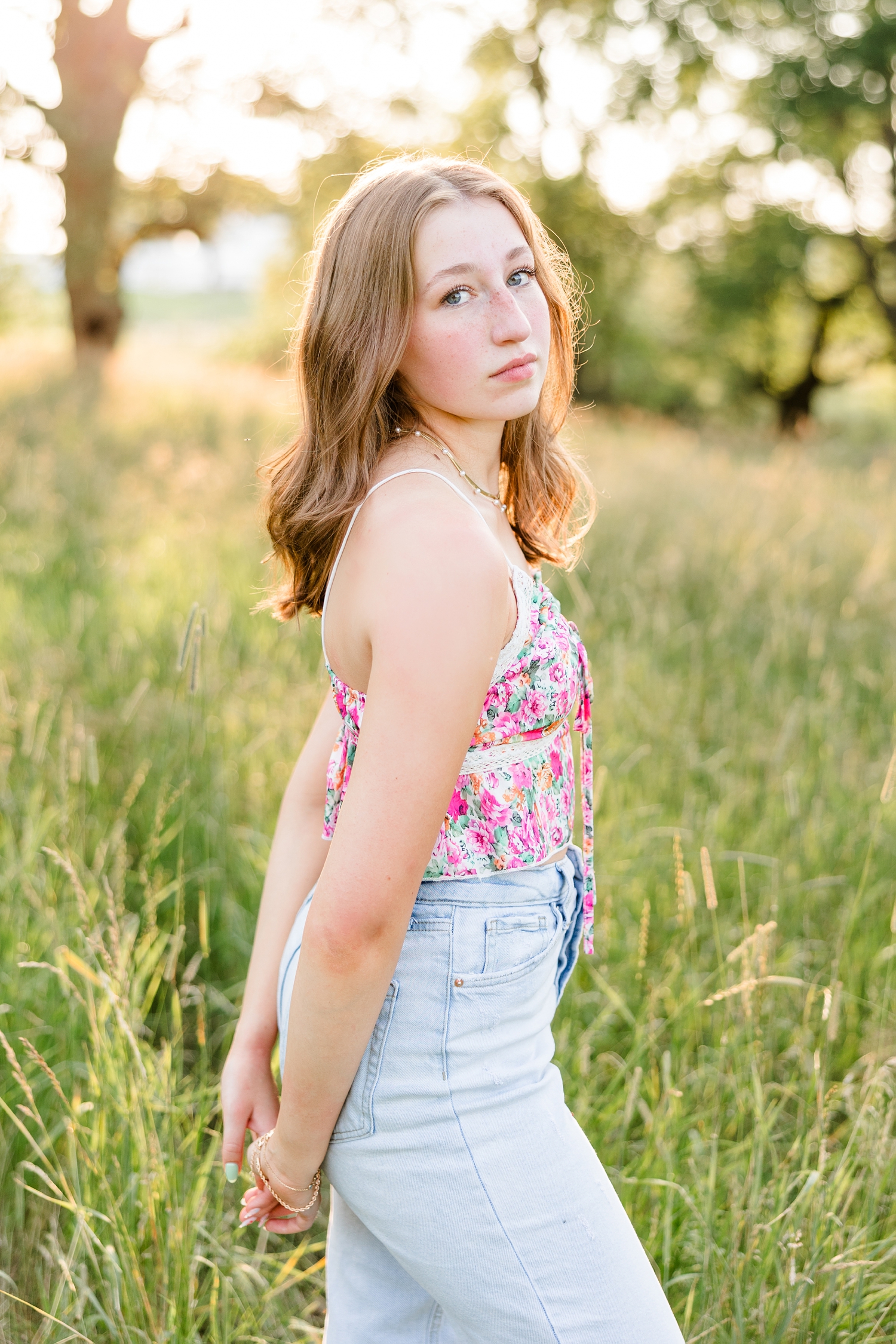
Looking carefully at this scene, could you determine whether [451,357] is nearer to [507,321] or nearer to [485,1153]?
[507,321]

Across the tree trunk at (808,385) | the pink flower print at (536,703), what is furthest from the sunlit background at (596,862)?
the tree trunk at (808,385)

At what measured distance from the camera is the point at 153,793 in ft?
8.71

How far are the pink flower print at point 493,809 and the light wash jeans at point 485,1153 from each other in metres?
0.06

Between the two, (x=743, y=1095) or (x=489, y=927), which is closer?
(x=489, y=927)

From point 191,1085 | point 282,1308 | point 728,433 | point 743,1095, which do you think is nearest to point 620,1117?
point 743,1095

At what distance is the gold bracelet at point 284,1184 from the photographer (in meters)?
1.16

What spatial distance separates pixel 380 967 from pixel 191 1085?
130 centimetres

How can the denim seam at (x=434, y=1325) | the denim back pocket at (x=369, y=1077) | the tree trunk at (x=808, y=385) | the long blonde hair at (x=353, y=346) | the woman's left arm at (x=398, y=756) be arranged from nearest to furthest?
the woman's left arm at (x=398, y=756) < the denim back pocket at (x=369, y=1077) < the long blonde hair at (x=353, y=346) < the denim seam at (x=434, y=1325) < the tree trunk at (x=808, y=385)

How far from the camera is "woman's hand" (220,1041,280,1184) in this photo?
1355mm

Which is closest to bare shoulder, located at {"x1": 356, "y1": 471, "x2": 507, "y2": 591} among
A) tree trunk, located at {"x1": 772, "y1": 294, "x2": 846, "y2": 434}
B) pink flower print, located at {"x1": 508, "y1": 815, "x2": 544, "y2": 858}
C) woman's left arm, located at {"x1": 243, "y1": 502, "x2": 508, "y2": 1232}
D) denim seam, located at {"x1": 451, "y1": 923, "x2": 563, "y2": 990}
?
woman's left arm, located at {"x1": 243, "y1": 502, "x2": 508, "y2": 1232}

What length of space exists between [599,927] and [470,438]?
4.39ft

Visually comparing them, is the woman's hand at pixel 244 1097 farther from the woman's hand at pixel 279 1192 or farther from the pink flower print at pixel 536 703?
the pink flower print at pixel 536 703

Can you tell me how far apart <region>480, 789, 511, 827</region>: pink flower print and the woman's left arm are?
0.15m

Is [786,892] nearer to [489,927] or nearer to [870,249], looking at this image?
[489,927]
